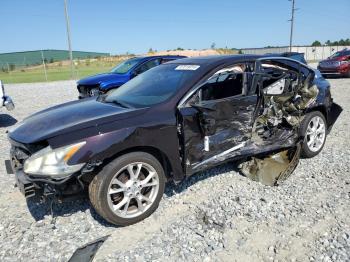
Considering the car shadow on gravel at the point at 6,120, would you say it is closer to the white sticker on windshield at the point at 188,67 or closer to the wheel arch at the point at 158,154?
the white sticker on windshield at the point at 188,67

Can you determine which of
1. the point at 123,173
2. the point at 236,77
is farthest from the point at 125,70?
the point at 123,173

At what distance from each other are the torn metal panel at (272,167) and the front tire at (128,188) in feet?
5.03

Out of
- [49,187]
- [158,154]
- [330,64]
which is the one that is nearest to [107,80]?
[158,154]

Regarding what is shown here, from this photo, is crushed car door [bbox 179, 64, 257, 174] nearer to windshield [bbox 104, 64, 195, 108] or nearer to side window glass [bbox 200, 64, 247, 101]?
side window glass [bbox 200, 64, 247, 101]

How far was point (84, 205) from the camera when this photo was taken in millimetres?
3920

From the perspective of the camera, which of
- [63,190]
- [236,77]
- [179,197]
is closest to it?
[63,190]

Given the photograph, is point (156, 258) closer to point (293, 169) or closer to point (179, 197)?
point (179, 197)

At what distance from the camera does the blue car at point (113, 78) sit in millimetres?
10297

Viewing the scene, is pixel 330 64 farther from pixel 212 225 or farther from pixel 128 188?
pixel 128 188

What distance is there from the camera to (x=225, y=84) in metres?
4.48

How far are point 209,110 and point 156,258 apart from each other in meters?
Answer: 1.69

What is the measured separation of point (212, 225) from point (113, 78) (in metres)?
7.81

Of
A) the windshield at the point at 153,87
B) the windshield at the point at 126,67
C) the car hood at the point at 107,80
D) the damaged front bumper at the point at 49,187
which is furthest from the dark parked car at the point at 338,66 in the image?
the damaged front bumper at the point at 49,187

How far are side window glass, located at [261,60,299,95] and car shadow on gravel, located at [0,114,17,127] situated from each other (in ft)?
22.3
